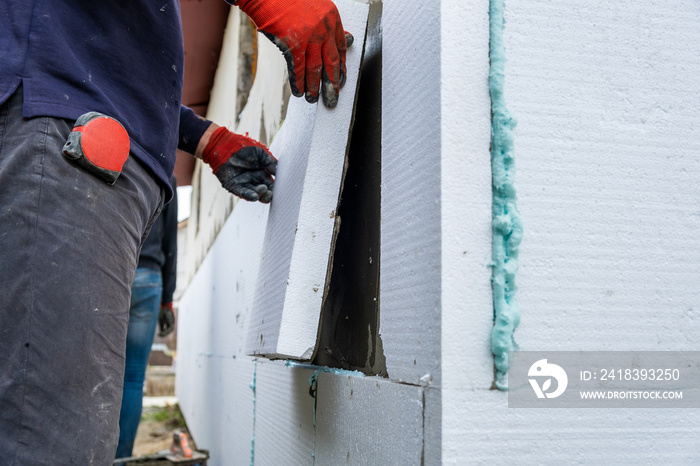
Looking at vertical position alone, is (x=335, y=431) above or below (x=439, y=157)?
below

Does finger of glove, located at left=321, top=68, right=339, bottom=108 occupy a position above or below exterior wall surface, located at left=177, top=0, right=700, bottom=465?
above

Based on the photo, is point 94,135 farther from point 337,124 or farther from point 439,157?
point 439,157

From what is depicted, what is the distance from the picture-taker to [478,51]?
805 millimetres

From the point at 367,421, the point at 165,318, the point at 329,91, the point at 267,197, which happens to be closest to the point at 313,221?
the point at 329,91

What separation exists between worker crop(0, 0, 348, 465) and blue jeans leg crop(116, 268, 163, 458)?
1.87 m

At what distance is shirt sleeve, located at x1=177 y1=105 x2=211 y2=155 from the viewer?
175 centimetres

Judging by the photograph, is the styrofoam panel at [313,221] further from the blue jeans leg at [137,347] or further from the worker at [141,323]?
the blue jeans leg at [137,347]

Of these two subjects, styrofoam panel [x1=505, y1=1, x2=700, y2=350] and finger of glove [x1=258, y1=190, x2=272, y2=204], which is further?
finger of glove [x1=258, y1=190, x2=272, y2=204]

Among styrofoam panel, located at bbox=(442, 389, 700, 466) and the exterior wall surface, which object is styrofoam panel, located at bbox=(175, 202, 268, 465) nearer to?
the exterior wall surface

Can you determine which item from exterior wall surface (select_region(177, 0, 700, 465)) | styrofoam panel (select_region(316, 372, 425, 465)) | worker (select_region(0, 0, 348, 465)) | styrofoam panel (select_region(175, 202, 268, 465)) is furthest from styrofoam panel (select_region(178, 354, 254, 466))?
exterior wall surface (select_region(177, 0, 700, 465))

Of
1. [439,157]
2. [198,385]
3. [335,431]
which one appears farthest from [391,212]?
[198,385]

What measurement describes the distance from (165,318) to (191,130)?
2.77m

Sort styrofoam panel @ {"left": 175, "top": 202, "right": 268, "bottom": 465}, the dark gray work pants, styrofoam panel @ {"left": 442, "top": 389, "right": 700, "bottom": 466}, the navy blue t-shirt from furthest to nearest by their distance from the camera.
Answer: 1. styrofoam panel @ {"left": 175, "top": 202, "right": 268, "bottom": 465}
2. the navy blue t-shirt
3. the dark gray work pants
4. styrofoam panel @ {"left": 442, "top": 389, "right": 700, "bottom": 466}

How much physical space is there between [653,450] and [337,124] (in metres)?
0.79
